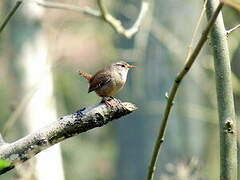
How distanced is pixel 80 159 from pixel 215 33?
7.72 meters

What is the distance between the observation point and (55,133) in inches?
76.6

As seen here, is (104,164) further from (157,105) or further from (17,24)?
(17,24)

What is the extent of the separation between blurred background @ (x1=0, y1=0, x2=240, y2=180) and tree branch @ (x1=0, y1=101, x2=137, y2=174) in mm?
2383

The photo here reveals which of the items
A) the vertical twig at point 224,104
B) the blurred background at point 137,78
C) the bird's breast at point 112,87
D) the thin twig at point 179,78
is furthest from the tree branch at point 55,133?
the blurred background at point 137,78

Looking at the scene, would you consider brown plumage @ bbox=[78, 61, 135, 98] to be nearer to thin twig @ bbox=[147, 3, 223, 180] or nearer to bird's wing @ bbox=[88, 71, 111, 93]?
bird's wing @ bbox=[88, 71, 111, 93]

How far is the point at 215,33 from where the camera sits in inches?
79.7

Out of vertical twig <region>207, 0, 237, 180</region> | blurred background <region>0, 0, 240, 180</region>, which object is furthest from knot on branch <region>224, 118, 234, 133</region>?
blurred background <region>0, 0, 240, 180</region>

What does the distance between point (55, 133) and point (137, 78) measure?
418 centimetres

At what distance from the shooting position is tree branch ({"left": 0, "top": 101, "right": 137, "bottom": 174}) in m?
1.87

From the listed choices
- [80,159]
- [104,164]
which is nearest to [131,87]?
[80,159]

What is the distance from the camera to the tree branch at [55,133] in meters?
1.87

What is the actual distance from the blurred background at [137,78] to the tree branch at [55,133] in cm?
238

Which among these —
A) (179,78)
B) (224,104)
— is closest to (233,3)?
(179,78)

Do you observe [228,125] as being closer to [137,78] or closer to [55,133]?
[55,133]
